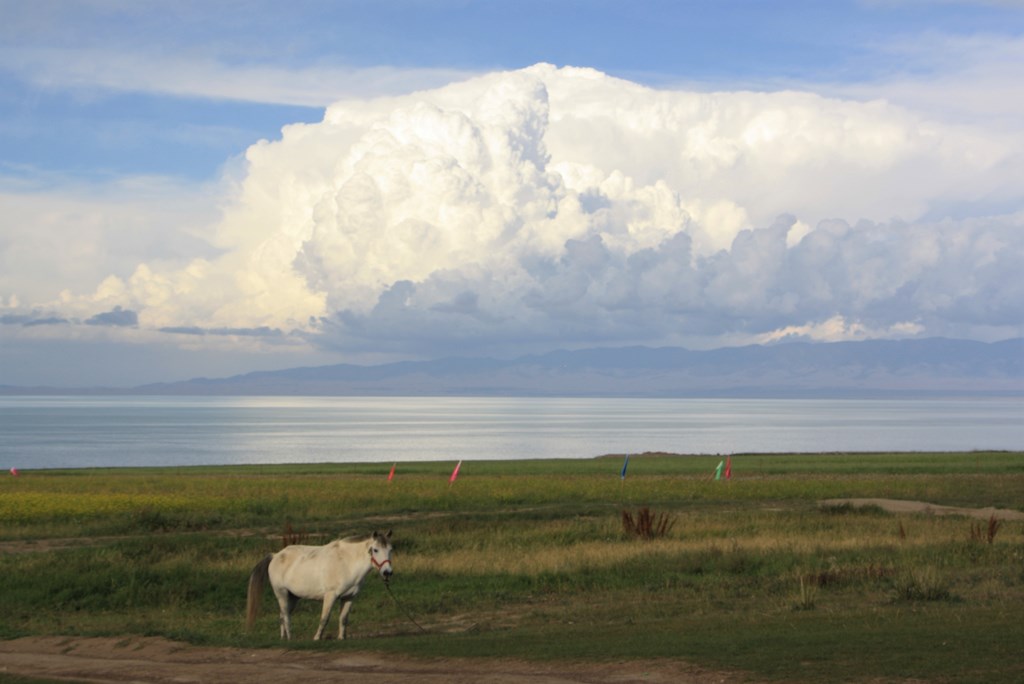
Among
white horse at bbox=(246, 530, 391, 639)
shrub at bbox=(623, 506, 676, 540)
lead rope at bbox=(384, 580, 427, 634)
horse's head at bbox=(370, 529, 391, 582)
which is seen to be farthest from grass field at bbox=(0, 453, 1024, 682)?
horse's head at bbox=(370, 529, 391, 582)

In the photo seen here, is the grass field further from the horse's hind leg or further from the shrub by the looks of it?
the horse's hind leg

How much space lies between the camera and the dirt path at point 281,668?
12719 millimetres

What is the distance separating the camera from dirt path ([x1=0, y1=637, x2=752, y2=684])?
12719mm

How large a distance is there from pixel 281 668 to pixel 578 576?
10.6 metres

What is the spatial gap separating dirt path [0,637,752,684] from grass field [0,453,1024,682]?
55cm

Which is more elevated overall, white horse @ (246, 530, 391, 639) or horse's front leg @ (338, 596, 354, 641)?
white horse @ (246, 530, 391, 639)

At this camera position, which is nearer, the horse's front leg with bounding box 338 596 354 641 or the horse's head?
the horse's head

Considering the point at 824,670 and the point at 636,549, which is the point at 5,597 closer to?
the point at 636,549

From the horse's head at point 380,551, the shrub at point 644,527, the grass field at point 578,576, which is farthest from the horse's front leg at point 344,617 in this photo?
the shrub at point 644,527

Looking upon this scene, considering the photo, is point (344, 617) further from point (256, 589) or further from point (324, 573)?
point (256, 589)

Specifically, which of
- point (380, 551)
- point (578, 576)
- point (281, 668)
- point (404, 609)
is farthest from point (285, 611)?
point (578, 576)

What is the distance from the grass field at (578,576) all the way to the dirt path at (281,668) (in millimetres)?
551

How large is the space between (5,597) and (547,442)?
129 meters

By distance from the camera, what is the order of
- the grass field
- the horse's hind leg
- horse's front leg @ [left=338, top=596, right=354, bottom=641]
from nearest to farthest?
the grass field < horse's front leg @ [left=338, top=596, right=354, bottom=641] < the horse's hind leg
